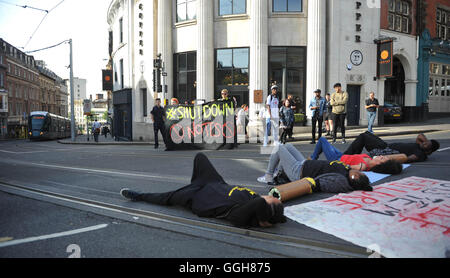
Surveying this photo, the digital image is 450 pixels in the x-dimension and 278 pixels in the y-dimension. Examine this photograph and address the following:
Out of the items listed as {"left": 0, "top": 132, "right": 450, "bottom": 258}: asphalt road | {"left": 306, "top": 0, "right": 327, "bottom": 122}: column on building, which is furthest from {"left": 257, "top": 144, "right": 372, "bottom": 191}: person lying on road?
{"left": 306, "top": 0, "right": 327, "bottom": 122}: column on building

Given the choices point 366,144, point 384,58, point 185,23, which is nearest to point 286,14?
point 185,23

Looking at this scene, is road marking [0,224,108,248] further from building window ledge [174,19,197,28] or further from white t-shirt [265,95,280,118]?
building window ledge [174,19,197,28]

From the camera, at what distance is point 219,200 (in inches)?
140

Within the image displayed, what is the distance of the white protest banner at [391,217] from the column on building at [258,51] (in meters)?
13.4

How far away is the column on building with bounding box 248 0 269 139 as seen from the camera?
17844 millimetres

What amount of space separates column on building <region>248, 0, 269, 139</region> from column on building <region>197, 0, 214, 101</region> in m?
2.61

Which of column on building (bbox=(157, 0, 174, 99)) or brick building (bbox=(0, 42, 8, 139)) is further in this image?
brick building (bbox=(0, 42, 8, 139))

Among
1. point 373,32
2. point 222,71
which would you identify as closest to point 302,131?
point 222,71

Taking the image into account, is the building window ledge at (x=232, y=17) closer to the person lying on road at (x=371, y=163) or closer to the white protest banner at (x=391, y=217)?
the person lying on road at (x=371, y=163)

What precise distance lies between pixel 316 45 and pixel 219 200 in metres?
16.4

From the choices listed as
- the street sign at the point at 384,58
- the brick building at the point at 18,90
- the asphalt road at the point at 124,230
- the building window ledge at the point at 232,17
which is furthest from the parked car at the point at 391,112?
the brick building at the point at 18,90

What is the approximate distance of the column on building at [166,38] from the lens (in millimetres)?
20453

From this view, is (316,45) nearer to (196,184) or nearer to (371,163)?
(371,163)
